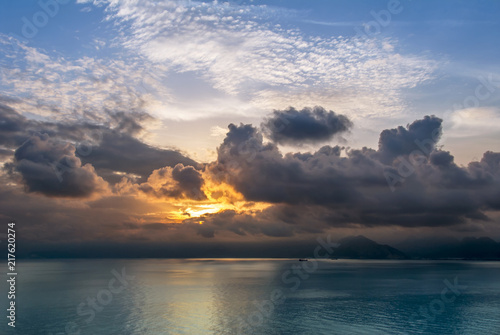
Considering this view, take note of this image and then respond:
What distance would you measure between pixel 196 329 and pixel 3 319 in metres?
46.0

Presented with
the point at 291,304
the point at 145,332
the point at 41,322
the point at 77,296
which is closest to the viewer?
the point at 145,332

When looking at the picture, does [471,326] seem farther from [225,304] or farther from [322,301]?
[225,304]

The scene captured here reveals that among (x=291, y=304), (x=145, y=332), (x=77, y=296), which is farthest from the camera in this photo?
(x=77, y=296)

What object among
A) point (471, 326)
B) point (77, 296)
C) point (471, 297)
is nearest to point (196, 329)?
point (471, 326)

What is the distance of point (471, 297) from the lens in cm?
13450

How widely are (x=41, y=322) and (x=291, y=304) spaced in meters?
67.4

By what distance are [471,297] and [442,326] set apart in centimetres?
6454

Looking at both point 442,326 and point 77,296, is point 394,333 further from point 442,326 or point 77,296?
point 77,296

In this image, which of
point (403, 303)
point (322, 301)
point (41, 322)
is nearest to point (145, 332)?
point (41, 322)

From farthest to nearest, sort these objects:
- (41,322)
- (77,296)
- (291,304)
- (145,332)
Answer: (77,296) < (291,304) < (41,322) < (145,332)

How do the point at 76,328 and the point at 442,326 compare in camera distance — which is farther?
the point at 442,326

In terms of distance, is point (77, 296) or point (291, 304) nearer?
point (291, 304)

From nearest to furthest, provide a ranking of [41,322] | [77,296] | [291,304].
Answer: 1. [41,322]
2. [291,304]
3. [77,296]

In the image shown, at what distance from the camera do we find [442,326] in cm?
8331
